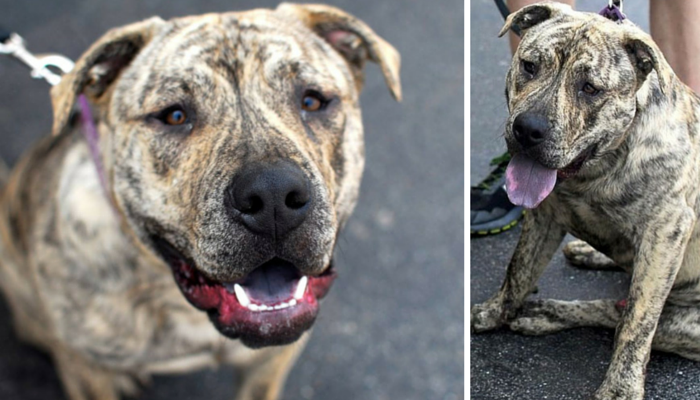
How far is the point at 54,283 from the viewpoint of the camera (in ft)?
8.79

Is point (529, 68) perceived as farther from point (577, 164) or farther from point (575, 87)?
point (577, 164)

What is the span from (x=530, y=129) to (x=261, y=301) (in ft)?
2.94

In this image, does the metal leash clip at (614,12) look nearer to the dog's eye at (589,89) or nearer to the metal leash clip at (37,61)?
the dog's eye at (589,89)

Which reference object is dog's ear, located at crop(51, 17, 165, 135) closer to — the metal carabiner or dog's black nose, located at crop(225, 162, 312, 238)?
dog's black nose, located at crop(225, 162, 312, 238)

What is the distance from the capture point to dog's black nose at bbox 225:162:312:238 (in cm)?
197

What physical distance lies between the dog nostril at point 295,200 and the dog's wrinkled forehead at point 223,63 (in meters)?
0.38

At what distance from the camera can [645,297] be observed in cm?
235

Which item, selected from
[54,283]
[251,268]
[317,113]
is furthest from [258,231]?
[54,283]

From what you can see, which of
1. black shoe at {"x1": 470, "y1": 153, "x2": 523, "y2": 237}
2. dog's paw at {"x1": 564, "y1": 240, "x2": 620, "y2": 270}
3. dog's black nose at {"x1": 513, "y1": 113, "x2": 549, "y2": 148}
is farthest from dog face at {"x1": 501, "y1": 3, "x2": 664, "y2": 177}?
black shoe at {"x1": 470, "y1": 153, "x2": 523, "y2": 237}

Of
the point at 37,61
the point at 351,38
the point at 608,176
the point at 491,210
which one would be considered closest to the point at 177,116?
the point at 351,38

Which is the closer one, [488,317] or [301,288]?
[301,288]

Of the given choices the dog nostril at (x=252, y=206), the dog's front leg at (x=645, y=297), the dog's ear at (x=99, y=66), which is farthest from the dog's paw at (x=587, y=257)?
the dog's ear at (x=99, y=66)

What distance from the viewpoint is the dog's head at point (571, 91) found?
1946 mm

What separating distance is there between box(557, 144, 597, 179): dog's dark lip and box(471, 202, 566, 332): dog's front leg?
0.41 metres
